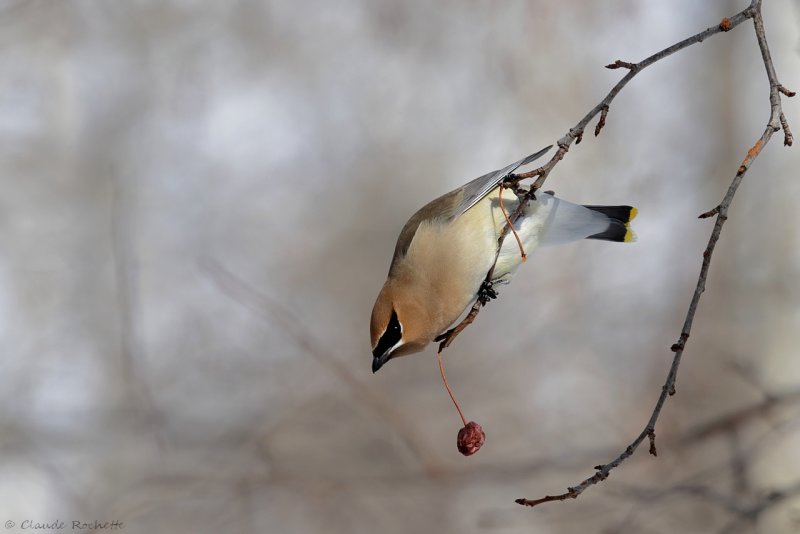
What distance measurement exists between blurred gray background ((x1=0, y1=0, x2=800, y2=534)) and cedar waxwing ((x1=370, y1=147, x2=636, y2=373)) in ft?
2.91

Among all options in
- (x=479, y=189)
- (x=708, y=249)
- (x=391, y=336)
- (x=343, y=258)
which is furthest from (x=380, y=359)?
(x=343, y=258)

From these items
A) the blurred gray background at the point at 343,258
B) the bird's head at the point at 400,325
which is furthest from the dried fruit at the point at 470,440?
the blurred gray background at the point at 343,258

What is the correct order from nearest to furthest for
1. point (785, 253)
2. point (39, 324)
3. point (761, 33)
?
point (761, 33), point (39, 324), point (785, 253)

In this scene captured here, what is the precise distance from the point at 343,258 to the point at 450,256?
1042 millimetres

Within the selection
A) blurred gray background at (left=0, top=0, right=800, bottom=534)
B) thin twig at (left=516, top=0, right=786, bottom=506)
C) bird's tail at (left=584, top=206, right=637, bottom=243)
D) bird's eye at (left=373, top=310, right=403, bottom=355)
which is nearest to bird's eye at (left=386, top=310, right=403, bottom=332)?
bird's eye at (left=373, top=310, right=403, bottom=355)

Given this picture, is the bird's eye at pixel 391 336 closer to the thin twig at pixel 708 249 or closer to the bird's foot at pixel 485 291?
the bird's foot at pixel 485 291

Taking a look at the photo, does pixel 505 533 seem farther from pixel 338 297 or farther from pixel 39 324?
pixel 39 324

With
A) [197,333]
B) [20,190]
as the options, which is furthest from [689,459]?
[20,190]

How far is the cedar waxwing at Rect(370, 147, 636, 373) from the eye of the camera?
1.00 m

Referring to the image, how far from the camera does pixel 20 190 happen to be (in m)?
2.02

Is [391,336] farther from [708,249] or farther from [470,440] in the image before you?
[708,249]

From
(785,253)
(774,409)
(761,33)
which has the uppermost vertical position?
(785,253)

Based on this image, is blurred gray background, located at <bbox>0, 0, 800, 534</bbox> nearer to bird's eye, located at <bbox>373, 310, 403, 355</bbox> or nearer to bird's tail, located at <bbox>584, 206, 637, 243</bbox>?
bird's tail, located at <bbox>584, 206, 637, 243</bbox>

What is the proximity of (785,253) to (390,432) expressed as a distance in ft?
3.70
